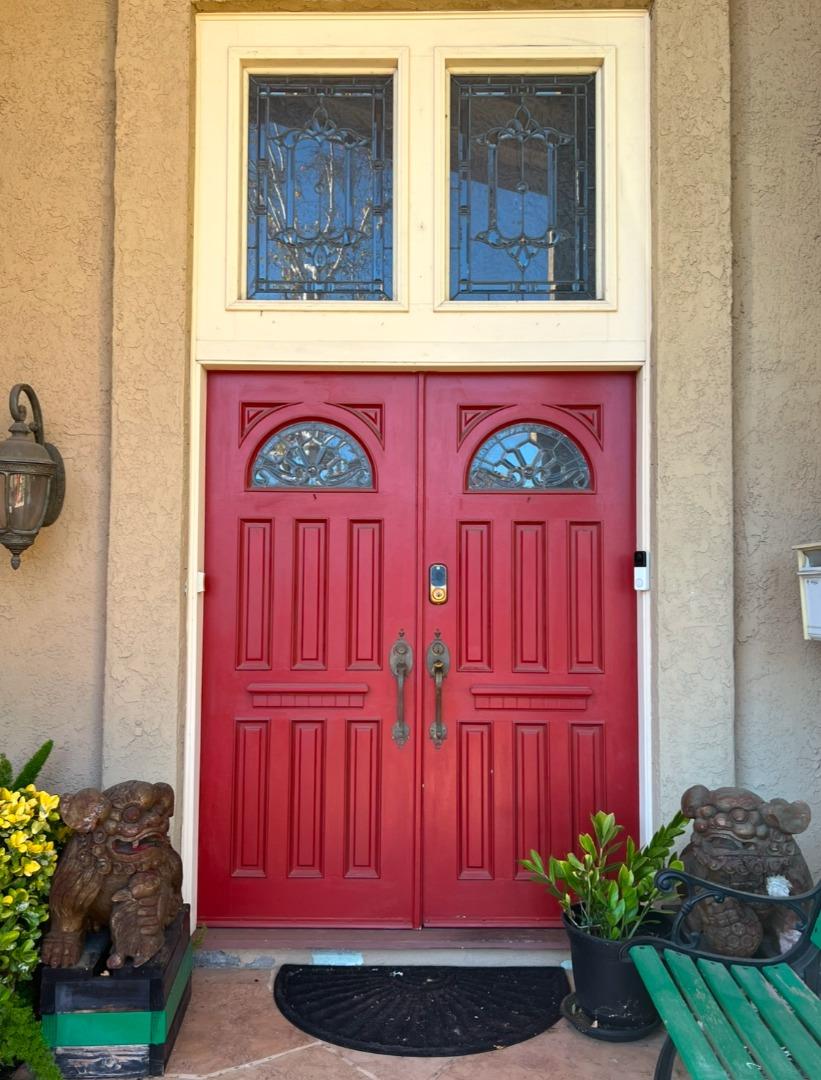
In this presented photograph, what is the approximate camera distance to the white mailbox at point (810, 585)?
3.09 m

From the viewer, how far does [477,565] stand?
3607mm

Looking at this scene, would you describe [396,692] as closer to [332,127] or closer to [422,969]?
[422,969]

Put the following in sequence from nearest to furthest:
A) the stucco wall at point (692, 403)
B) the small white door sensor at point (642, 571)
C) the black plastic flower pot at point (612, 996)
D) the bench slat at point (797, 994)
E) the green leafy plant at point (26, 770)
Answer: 1. the bench slat at point (797, 994)
2. the black plastic flower pot at point (612, 996)
3. the green leafy plant at point (26, 770)
4. the stucco wall at point (692, 403)
5. the small white door sensor at point (642, 571)

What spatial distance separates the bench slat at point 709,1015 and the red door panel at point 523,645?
1.08 m

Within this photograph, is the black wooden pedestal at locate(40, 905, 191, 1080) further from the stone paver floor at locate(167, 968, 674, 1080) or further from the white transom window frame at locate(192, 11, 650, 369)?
the white transom window frame at locate(192, 11, 650, 369)

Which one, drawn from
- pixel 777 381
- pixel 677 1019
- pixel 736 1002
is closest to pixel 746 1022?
pixel 736 1002

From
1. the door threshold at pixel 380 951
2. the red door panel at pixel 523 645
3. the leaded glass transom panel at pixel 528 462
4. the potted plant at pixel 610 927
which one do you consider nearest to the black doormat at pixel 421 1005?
the door threshold at pixel 380 951

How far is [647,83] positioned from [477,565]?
85.3 inches

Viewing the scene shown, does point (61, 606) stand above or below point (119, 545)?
below

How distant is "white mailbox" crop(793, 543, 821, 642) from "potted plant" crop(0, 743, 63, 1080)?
2816 mm

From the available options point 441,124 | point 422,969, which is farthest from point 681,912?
point 441,124

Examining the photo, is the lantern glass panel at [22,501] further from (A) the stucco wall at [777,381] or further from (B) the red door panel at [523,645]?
(A) the stucco wall at [777,381]

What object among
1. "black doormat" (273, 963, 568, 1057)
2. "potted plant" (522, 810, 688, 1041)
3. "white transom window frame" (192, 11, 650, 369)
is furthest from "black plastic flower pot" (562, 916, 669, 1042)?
"white transom window frame" (192, 11, 650, 369)

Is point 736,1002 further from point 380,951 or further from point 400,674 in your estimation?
point 400,674
